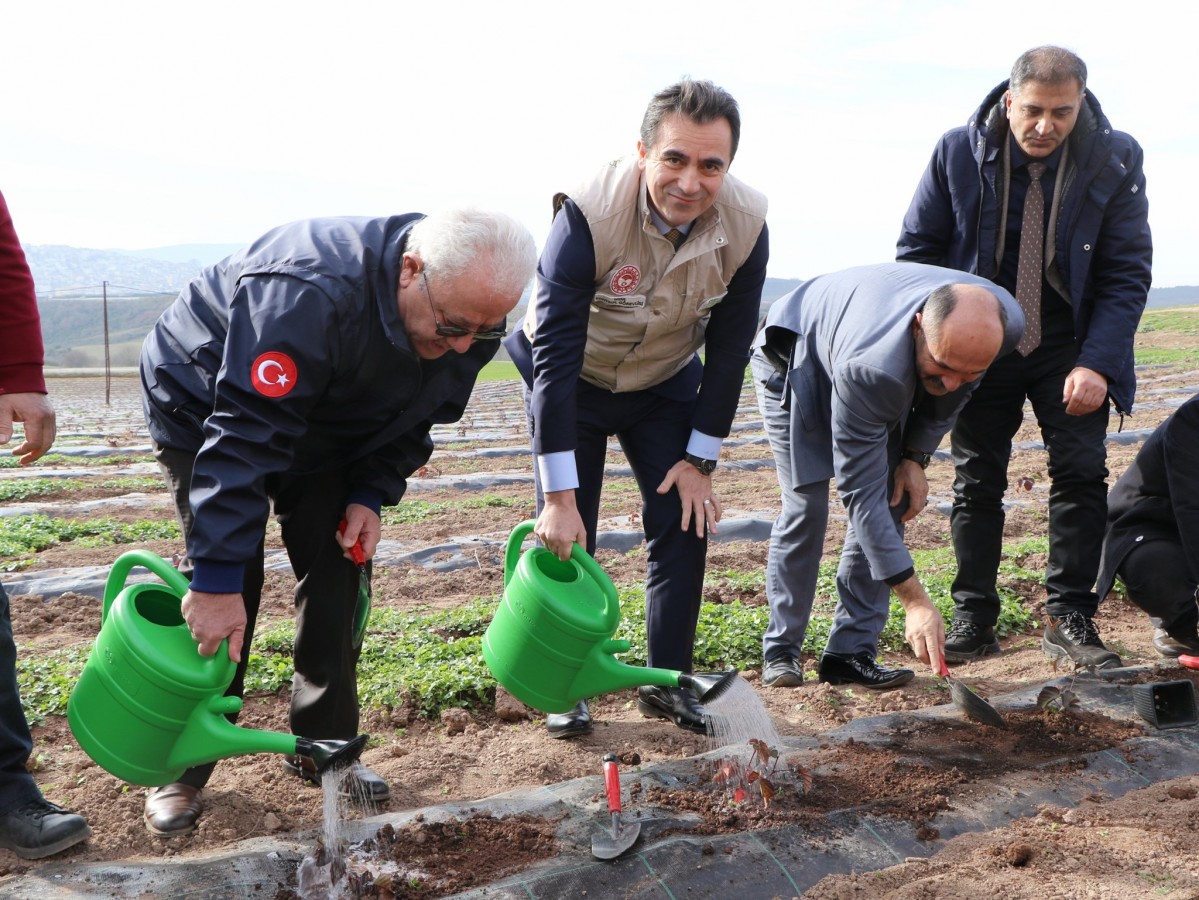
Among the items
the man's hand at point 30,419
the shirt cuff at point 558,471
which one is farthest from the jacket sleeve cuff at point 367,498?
the man's hand at point 30,419

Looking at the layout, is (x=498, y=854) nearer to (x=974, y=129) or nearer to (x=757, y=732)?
(x=757, y=732)

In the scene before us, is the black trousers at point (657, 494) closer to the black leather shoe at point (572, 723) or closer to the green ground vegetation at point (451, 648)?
the black leather shoe at point (572, 723)

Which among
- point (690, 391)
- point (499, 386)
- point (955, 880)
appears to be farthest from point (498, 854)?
point (499, 386)

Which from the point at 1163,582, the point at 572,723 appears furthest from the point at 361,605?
the point at 1163,582

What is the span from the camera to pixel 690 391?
3119 mm

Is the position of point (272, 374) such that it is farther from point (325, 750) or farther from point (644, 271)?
point (644, 271)

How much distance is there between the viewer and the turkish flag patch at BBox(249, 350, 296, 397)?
1976mm

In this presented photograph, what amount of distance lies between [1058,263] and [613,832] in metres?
2.59

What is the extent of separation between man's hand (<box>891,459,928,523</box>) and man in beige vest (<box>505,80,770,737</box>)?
2.65 ft

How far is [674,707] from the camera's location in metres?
3.18

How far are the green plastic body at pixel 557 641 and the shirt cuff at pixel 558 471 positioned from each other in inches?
10.7

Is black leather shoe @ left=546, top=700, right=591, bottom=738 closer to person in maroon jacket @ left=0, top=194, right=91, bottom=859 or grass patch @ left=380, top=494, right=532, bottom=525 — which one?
person in maroon jacket @ left=0, top=194, right=91, bottom=859

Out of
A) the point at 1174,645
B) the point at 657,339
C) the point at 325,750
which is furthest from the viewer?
the point at 1174,645

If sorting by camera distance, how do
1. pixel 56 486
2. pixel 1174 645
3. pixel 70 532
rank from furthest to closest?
pixel 56 486, pixel 70 532, pixel 1174 645
